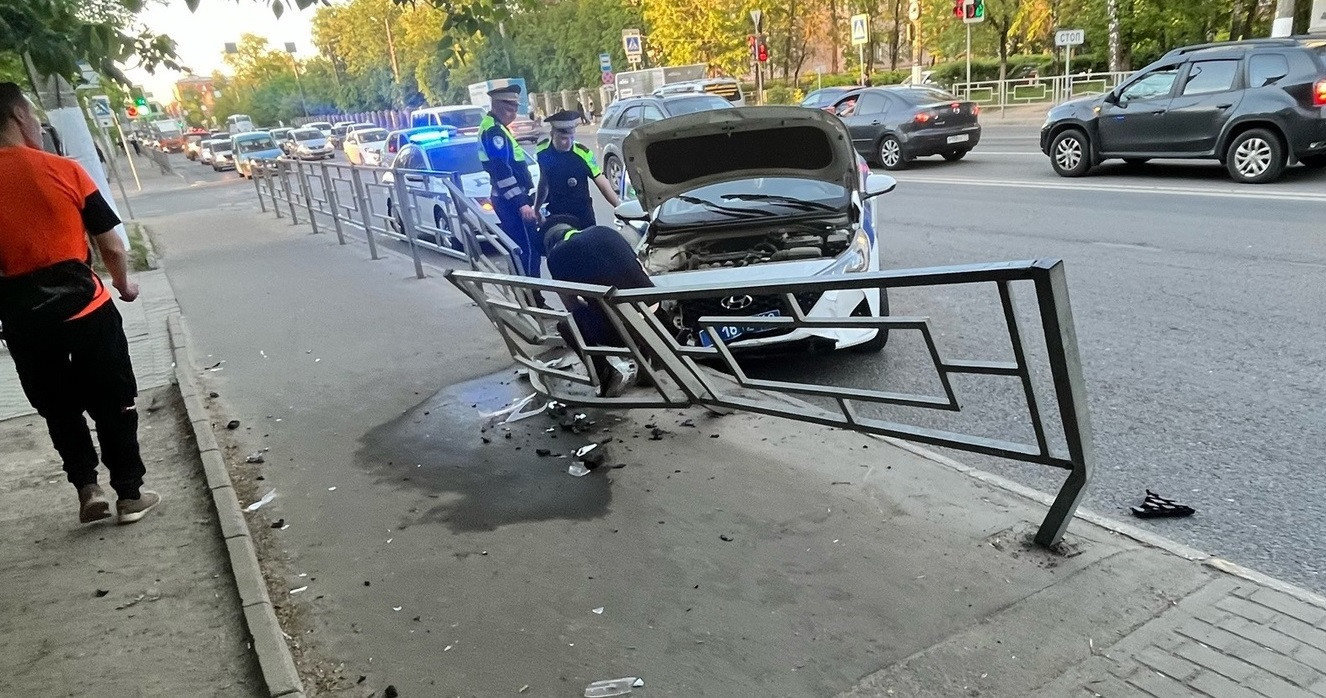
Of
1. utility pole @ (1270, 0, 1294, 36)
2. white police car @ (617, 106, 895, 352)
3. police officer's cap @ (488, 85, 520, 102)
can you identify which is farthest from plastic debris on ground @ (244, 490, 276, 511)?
utility pole @ (1270, 0, 1294, 36)

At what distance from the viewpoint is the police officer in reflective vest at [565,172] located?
7523 mm

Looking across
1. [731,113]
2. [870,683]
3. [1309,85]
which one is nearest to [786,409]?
[870,683]

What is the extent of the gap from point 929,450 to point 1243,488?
1367mm

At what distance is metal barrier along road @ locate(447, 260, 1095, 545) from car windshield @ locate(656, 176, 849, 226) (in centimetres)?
142

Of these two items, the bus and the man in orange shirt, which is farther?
the bus

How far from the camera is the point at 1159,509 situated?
3.67 m

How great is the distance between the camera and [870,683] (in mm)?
2736

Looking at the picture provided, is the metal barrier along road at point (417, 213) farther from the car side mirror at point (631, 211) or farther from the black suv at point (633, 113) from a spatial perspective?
the black suv at point (633, 113)

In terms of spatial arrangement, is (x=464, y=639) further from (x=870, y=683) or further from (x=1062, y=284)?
(x=1062, y=284)

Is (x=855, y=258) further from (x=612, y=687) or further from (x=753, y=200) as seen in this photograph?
(x=612, y=687)

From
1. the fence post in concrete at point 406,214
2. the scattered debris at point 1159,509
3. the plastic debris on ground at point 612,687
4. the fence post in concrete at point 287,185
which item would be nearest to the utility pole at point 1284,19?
the fence post in concrete at point 406,214

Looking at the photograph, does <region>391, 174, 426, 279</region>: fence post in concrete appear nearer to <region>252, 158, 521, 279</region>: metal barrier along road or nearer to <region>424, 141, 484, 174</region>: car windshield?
<region>252, 158, 521, 279</region>: metal barrier along road

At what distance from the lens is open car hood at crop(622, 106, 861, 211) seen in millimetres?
6125

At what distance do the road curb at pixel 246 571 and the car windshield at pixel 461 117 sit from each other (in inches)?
739
